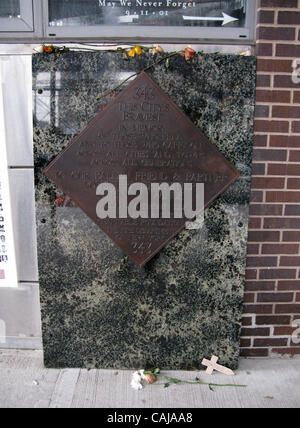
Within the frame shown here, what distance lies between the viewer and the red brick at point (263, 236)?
8.21 ft

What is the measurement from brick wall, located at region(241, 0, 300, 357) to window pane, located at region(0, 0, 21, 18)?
65.1 inches

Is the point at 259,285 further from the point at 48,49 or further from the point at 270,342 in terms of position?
the point at 48,49

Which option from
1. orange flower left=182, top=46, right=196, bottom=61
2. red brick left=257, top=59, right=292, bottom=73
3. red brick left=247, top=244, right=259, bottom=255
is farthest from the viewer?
red brick left=247, top=244, right=259, bottom=255

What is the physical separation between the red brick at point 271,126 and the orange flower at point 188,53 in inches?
24.5

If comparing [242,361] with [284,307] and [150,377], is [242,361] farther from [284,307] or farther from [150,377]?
[150,377]

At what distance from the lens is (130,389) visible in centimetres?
236

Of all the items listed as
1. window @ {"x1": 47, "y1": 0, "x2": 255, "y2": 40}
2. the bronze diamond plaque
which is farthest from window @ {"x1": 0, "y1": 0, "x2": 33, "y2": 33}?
the bronze diamond plaque

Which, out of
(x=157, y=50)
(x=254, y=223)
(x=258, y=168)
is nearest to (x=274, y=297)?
(x=254, y=223)

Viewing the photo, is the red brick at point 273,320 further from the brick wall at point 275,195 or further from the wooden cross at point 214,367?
the wooden cross at point 214,367

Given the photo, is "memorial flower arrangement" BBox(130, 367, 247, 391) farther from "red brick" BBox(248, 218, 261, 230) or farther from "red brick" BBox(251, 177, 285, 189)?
"red brick" BBox(251, 177, 285, 189)

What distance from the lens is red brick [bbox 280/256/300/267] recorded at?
101 inches

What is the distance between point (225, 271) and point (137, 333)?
2.59ft

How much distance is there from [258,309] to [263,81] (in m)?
1.65

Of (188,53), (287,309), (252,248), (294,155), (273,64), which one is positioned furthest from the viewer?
(287,309)
